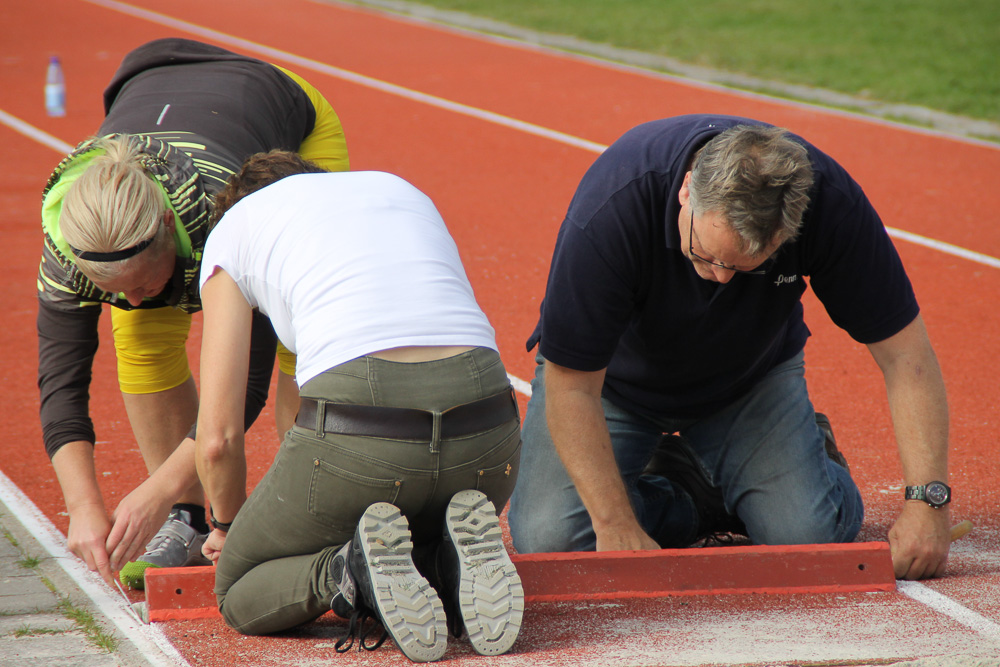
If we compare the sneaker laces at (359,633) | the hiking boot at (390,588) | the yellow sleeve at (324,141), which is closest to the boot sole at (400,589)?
the hiking boot at (390,588)

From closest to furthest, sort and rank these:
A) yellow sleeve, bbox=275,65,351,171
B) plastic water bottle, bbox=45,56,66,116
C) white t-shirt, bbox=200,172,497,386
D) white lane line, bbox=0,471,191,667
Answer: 1. white t-shirt, bbox=200,172,497,386
2. white lane line, bbox=0,471,191,667
3. yellow sleeve, bbox=275,65,351,171
4. plastic water bottle, bbox=45,56,66,116

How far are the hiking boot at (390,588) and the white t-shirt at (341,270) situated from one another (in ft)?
1.42

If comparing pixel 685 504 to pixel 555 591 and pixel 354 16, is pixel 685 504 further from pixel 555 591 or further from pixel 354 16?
pixel 354 16

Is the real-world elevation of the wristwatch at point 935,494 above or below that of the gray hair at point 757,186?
below

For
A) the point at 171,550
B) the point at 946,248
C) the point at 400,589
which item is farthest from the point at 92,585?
the point at 946,248

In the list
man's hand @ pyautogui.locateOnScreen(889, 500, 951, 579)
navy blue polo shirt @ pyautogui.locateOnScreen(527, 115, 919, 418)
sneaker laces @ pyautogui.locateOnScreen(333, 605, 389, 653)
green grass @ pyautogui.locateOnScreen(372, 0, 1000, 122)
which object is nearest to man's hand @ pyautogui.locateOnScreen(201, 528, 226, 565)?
sneaker laces @ pyautogui.locateOnScreen(333, 605, 389, 653)

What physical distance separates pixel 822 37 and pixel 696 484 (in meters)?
13.4

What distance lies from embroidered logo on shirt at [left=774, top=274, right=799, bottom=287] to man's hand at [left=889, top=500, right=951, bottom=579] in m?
0.75

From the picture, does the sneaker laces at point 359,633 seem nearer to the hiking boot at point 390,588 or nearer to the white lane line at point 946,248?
the hiking boot at point 390,588

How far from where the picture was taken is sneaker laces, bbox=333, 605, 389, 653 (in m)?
2.90

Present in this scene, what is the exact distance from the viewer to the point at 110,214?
3092 mm

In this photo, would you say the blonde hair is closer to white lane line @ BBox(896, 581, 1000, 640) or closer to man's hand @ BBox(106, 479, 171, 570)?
man's hand @ BBox(106, 479, 171, 570)

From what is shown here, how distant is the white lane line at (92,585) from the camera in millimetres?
3031

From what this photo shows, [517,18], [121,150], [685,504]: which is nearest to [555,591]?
[685,504]
